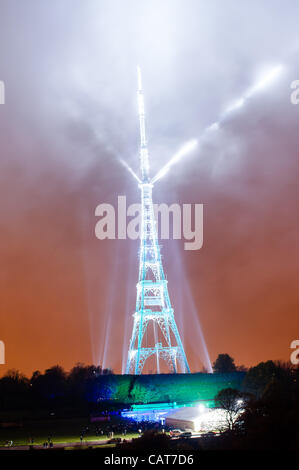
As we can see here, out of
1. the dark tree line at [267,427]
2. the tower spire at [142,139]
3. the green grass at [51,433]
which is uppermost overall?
the tower spire at [142,139]

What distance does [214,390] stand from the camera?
65.9m

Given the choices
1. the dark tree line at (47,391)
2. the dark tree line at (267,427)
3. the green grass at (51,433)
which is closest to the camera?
the dark tree line at (267,427)

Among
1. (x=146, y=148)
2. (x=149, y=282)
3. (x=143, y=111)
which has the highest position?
(x=143, y=111)

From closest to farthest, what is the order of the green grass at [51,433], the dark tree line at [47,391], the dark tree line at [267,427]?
the dark tree line at [267,427] < the green grass at [51,433] < the dark tree line at [47,391]

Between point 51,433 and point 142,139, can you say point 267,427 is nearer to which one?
point 51,433

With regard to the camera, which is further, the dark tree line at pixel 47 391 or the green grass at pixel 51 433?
the dark tree line at pixel 47 391

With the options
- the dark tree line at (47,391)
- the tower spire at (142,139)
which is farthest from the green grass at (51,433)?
the tower spire at (142,139)

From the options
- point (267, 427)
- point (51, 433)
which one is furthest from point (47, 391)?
point (267, 427)

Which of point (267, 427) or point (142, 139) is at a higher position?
point (142, 139)

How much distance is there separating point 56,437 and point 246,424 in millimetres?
19641

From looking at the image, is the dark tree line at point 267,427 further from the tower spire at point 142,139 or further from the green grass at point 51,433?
the tower spire at point 142,139
